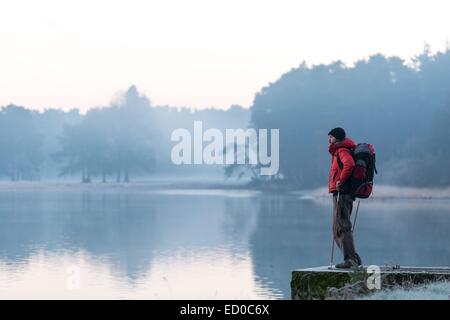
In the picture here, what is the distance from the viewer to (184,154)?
17025cm

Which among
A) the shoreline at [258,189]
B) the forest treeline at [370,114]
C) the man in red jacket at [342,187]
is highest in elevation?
the forest treeline at [370,114]

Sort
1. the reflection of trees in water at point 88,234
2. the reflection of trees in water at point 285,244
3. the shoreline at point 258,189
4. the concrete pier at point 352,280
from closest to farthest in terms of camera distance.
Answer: the concrete pier at point 352,280 < the reflection of trees in water at point 285,244 < the reflection of trees in water at point 88,234 < the shoreline at point 258,189

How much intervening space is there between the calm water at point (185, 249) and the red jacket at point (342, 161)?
24.3 feet

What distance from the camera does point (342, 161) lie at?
13914mm

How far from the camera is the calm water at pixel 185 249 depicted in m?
25.7

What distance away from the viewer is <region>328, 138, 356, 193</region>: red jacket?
45.4ft

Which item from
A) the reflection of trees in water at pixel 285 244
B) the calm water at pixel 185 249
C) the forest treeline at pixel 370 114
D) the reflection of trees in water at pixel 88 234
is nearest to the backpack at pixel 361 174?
the calm water at pixel 185 249

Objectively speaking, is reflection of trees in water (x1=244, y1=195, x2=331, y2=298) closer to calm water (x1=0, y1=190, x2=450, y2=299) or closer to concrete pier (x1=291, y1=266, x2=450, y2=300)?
calm water (x1=0, y1=190, x2=450, y2=299)

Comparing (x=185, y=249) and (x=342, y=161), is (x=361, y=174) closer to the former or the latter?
(x=342, y=161)

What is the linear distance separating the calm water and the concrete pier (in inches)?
288

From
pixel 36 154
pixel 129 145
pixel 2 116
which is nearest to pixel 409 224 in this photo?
pixel 129 145

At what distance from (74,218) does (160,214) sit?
5406 millimetres

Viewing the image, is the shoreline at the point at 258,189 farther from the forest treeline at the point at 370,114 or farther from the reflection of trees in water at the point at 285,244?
the reflection of trees in water at the point at 285,244

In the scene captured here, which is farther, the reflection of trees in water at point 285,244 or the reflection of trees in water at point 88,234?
the reflection of trees in water at point 88,234
